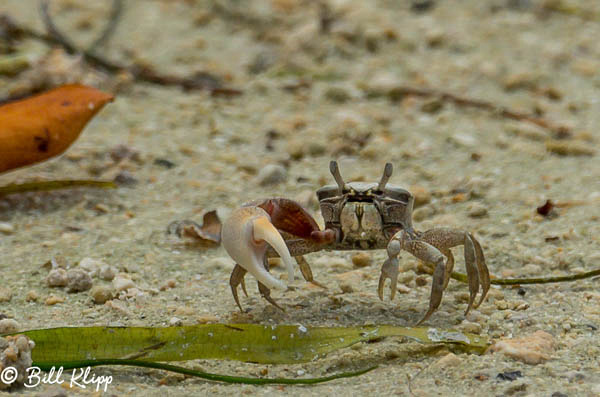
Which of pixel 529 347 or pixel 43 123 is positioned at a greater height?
pixel 43 123

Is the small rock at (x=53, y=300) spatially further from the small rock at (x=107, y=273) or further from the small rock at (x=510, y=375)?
the small rock at (x=510, y=375)

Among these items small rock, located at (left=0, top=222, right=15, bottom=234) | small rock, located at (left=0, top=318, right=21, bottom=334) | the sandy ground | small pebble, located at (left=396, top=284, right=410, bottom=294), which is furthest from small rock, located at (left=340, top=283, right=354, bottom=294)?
small rock, located at (left=0, top=222, right=15, bottom=234)

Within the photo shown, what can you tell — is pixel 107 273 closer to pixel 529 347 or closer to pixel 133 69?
pixel 529 347

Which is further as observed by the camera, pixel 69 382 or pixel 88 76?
pixel 88 76

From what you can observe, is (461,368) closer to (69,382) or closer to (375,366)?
(375,366)

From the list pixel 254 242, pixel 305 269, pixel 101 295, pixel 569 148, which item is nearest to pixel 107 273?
pixel 101 295

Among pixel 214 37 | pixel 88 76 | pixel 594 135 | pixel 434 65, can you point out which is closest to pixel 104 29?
pixel 214 37

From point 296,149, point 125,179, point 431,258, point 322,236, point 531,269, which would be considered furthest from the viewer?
point 296,149
